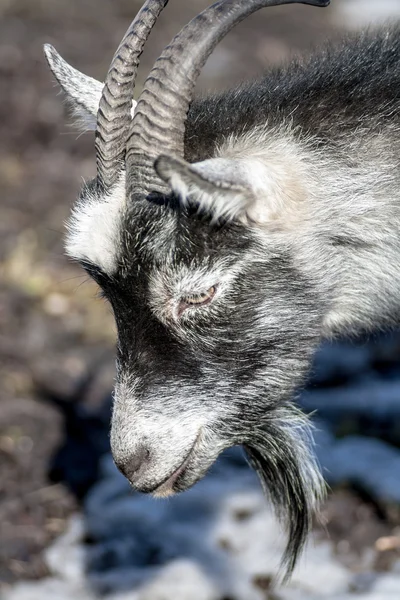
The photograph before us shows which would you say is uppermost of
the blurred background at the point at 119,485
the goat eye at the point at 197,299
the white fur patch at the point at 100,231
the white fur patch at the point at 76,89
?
the white fur patch at the point at 76,89

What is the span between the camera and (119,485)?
17.7 ft

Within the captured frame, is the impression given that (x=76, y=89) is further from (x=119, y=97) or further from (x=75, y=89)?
(x=119, y=97)

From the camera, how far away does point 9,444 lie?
18.7ft

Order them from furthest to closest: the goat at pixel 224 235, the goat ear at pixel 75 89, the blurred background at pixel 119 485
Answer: the blurred background at pixel 119 485 → the goat ear at pixel 75 89 → the goat at pixel 224 235

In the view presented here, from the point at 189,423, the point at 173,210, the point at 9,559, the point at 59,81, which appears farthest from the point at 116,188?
the point at 9,559

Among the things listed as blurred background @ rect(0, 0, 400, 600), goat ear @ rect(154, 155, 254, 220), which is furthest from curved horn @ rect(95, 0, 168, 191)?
blurred background @ rect(0, 0, 400, 600)

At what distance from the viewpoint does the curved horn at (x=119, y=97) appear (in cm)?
322

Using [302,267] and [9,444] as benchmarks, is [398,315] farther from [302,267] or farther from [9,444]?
[9,444]

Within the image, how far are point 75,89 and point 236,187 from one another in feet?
3.68

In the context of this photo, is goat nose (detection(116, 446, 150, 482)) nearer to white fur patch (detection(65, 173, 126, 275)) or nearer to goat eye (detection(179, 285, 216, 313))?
goat eye (detection(179, 285, 216, 313))

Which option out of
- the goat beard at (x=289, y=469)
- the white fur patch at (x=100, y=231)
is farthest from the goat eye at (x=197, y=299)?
the goat beard at (x=289, y=469)

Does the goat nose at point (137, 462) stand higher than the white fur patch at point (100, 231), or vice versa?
the white fur patch at point (100, 231)

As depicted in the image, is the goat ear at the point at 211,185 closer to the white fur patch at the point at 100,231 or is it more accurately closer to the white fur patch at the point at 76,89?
the white fur patch at the point at 100,231

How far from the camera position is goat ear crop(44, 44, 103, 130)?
3693 mm
